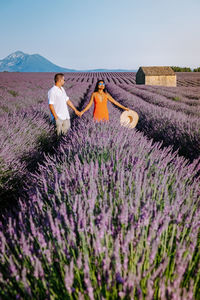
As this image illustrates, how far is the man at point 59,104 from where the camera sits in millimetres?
4077

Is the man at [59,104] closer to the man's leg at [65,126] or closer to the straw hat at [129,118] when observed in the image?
the man's leg at [65,126]

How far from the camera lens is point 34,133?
4.30m

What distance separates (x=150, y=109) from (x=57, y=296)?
6637 mm

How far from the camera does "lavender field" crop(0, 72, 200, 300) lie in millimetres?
915

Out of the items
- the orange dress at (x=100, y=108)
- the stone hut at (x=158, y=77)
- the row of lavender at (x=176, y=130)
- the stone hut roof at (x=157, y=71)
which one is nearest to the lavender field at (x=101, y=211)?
the row of lavender at (x=176, y=130)

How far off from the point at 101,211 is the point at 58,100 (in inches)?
127

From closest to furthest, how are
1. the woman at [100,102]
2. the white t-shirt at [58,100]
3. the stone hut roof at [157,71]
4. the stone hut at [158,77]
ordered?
the white t-shirt at [58,100], the woman at [100,102], the stone hut at [158,77], the stone hut roof at [157,71]

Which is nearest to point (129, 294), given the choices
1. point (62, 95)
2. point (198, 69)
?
point (62, 95)

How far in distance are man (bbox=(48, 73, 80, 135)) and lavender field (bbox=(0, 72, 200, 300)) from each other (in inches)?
14.0

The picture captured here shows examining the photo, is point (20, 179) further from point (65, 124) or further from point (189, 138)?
point (189, 138)

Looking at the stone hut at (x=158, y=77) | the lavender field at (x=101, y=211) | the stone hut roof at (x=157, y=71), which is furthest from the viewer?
the stone hut roof at (x=157, y=71)

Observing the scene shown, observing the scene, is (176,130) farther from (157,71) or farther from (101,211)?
(157,71)

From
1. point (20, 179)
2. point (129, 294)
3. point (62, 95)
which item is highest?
point (62, 95)

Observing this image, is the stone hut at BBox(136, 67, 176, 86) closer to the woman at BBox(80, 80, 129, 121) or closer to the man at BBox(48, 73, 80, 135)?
the woman at BBox(80, 80, 129, 121)
